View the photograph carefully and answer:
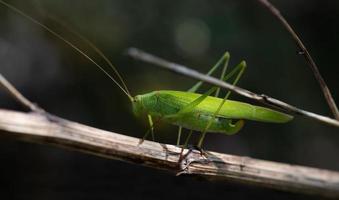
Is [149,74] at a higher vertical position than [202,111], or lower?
higher

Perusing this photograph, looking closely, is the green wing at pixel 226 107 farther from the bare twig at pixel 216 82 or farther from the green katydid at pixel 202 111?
the bare twig at pixel 216 82

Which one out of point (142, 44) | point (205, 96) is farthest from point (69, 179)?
point (205, 96)

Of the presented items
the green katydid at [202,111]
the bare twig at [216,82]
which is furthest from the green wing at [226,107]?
the bare twig at [216,82]

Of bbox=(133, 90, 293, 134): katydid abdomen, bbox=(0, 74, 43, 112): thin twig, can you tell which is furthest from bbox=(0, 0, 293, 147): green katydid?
bbox=(0, 74, 43, 112): thin twig

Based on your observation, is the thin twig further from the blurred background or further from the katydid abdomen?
the blurred background

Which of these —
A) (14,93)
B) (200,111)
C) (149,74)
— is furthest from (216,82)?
(149,74)

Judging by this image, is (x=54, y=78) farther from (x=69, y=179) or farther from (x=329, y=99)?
(x=329, y=99)

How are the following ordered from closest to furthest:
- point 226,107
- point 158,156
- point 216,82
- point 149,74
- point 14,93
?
point 216,82 → point 14,93 → point 158,156 → point 226,107 → point 149,74

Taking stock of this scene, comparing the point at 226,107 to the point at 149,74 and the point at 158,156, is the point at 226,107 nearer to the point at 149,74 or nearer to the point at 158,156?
the point at 158,156
